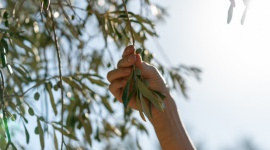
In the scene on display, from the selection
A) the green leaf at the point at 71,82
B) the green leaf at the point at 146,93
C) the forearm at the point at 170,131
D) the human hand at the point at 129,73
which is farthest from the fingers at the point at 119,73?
the green leaf at the point at 71,82

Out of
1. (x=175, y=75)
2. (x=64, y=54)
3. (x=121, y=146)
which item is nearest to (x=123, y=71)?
(x=175, y=75)

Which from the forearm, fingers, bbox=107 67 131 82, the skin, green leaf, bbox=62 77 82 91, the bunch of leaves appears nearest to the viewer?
the bunch of leaves

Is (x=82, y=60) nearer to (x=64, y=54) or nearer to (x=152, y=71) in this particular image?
(x=64, y=54)

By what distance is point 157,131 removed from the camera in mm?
1922

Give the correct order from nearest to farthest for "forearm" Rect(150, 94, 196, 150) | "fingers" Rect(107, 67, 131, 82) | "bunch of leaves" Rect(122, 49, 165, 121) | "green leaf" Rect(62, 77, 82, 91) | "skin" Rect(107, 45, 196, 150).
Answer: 1. "bunch of leaves" Rect(122, 49, 165, 121)
2. "fingers" Rect(107, 67, 131, 82)
3. "skin" Rect(107, 45, 196, 150)
4. "forearm" Rect(150, 94, 196, 150)
5. "green leaf" Rect(62, 77, 82, 91)

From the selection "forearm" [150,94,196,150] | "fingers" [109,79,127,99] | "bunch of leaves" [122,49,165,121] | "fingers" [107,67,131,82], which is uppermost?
"fingers" [107,67,131,82]

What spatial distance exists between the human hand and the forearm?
0.12 feet

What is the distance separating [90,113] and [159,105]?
128 cm

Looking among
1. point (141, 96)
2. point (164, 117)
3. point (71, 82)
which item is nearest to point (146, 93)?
point (141, 96)

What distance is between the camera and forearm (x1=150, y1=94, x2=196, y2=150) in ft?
6.21

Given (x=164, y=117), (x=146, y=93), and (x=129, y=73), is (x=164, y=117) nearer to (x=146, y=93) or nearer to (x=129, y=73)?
(x=129, y=73)

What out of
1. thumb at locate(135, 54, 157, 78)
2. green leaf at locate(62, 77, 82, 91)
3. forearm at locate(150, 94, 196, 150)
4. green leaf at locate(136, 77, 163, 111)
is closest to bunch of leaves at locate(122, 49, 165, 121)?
green leaf at locate(136, 77, 163, 111)

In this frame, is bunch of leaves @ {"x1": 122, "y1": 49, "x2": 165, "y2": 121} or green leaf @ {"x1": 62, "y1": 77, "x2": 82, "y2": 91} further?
green leaf @ {"x1": 62, "y1": 77, "x2": 82, "y2": 91}

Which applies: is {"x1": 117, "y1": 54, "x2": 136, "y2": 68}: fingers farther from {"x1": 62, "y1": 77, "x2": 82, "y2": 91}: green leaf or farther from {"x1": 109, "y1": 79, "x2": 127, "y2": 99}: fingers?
{"x1": 62, "y1": 77, "x2": 82, "y2": 91}: green leaf
